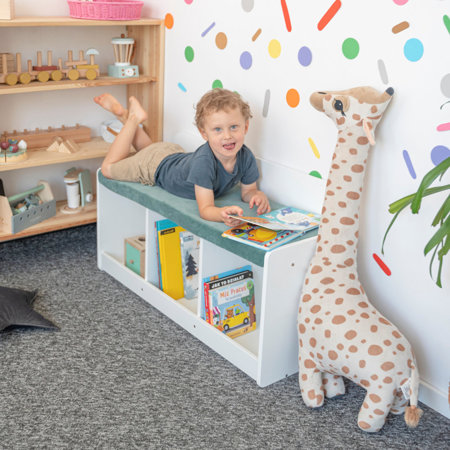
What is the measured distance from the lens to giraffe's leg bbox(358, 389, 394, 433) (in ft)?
5.18

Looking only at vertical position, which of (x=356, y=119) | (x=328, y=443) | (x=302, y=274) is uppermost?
(x=356, y=119)

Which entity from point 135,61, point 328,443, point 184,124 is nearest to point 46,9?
point 135,61

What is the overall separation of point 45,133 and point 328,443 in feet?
5.51

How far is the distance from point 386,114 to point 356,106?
0.10m

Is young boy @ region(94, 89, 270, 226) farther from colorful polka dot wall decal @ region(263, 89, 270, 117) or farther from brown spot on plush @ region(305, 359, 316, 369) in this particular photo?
brown spot on plush @ region(305, 359, 316, 369)

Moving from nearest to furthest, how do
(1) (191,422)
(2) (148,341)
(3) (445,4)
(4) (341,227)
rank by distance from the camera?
(3) (445,4) < (1) (191,422) < (4) (341,227) < (2) (148,341)

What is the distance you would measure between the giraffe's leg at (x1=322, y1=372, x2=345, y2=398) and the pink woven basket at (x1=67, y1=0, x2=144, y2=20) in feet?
5.07

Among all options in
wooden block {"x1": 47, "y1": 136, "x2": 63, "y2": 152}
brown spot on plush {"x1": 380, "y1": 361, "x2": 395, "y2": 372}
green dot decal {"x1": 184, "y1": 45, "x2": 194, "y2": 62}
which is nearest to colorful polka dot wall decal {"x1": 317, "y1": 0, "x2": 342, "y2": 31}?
green dot decal {"x1": 184, "y1": 45, "x2": 194, "y2": 62}

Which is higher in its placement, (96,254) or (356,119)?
(356,119)

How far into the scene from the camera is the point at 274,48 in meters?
2.05

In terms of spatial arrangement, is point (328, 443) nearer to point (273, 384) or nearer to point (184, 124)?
point (273, 384)

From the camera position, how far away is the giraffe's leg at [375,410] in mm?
1579

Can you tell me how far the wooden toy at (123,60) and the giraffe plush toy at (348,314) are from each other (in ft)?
3.37

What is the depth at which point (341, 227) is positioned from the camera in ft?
5.78
